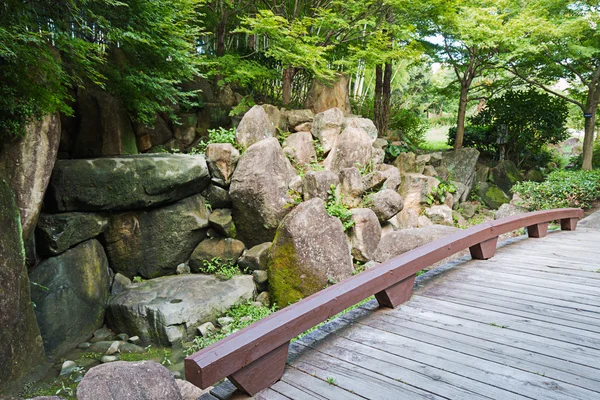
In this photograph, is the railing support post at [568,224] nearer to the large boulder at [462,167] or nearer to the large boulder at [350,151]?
the large boulder at [350,151]

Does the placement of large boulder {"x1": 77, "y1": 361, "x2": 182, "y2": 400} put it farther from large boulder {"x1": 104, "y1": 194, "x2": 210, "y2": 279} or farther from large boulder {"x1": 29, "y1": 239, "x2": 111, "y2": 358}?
large boulder {"x1": 104, "y1": 194, "x2": 210, "y2": 279}

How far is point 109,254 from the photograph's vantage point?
6695 millimetres

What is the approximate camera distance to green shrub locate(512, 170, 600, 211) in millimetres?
8102

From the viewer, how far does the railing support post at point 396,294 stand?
3.02 meters

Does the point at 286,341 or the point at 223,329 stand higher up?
the point at 286,341

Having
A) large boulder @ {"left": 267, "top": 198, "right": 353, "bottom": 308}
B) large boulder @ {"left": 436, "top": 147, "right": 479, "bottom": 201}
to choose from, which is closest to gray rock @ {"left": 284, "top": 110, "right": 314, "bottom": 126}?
large boulder @ {"left": 267, "top": 198, "right": 353, "bottom": 308}

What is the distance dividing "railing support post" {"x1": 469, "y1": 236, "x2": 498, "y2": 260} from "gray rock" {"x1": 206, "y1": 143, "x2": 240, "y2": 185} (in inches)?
185

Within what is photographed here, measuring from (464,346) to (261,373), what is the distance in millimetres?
1298

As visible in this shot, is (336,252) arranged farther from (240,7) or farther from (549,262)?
(240,7)

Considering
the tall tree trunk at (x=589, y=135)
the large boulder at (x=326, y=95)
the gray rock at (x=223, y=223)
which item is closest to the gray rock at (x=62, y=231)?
the gray rock at (x=223, y=223)

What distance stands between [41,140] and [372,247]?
5493 mm

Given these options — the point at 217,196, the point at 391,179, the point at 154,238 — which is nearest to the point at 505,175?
the point at 391,179

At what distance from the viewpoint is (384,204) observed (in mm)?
7535

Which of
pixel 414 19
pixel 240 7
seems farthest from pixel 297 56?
pixel 414 19
